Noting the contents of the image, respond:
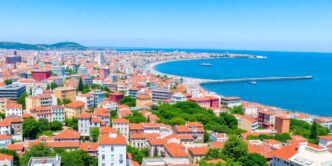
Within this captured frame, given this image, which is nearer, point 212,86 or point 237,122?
point 237,122

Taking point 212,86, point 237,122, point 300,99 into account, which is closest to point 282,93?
point 300,99

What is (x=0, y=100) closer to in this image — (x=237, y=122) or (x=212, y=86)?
(x=237, y=122)

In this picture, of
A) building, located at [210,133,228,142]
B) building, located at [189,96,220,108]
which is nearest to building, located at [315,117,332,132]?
building, located at [189,96,220,108]

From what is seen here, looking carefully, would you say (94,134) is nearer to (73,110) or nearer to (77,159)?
(77,159)

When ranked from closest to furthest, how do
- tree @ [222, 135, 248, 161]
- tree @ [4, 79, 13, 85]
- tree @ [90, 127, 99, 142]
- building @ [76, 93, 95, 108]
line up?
tree @ [222, 135, 248, 161], tree @ [90, 127, 99, 142], building @ [76, 93, 95, 108], tree @ [4, 79, 13, 85]

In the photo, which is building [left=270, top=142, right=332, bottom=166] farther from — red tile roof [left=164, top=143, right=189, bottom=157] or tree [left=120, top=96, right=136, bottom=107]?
tree [left=120, top=96, right=136, bottom=107]

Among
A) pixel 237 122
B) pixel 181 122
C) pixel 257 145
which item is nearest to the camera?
Answer: pixel 257 145

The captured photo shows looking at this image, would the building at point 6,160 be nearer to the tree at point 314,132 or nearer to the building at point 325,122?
the tree at point 314,132

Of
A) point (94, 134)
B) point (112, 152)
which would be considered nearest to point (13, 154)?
point (94, 134)
